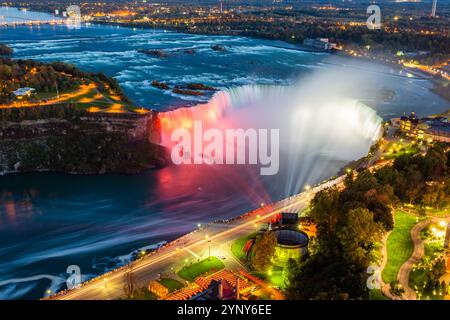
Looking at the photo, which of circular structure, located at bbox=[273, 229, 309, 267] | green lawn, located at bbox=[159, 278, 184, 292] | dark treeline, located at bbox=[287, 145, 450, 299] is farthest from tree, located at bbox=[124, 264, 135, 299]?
circular structure, located at bbox=[273, 229, 309, 267]

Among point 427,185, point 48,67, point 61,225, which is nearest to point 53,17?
point 48,67

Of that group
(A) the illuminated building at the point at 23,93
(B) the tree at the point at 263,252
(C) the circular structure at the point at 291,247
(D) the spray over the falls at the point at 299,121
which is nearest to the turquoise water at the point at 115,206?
(D) the spray over the falls at the point at 299,121

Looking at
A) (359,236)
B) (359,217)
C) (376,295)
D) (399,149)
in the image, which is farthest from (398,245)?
(399,149)

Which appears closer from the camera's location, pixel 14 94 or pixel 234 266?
pixel 234 266

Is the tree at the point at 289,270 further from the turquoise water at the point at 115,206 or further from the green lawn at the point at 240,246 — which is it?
the turquoise water at the point at 115,206

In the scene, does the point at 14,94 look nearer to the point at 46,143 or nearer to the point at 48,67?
the point at 46,143
